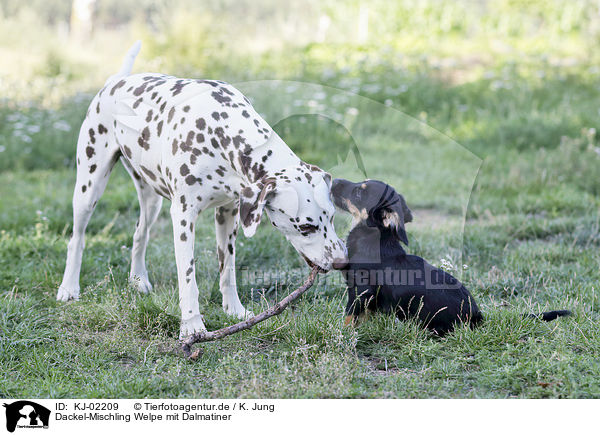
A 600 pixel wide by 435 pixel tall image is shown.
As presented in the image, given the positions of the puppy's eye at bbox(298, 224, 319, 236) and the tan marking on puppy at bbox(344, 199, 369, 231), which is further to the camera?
the tan marking on puppy at bbox(344, 199, 369, 231)

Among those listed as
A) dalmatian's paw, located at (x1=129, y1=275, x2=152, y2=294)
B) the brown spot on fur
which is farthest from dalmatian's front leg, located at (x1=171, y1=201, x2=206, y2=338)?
dalmatian's paw, located at (x1=129, y1=275, x2=152, y2=294)

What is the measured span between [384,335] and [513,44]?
34.1 feet

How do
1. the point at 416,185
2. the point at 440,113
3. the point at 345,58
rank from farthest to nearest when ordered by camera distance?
the point at 345,58 < the point at 440,113 < the point at 416,185

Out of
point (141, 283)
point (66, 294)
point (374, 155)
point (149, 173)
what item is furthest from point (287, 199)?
point (374, 155)

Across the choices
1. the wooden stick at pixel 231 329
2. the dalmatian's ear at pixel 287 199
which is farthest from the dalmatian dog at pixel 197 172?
the wooden stick at pixel 231 329

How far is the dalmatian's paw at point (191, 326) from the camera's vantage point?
13.7 feet

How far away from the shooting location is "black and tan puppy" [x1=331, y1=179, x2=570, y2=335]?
4094 mm

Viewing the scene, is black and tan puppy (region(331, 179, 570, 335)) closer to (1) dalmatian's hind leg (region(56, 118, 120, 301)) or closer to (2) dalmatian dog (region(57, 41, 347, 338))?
(2) dalmatian dog (region(57, 41, 347, 338))

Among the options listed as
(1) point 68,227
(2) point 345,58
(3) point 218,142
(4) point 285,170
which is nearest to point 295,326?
(4) point 285,170

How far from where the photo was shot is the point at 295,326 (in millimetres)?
4082

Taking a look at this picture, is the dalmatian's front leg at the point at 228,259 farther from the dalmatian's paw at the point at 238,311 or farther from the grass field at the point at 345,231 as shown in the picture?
the grass field at the point at 345,231

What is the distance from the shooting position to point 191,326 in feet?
13.8

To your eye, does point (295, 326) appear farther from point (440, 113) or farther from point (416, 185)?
point (440, 113)
